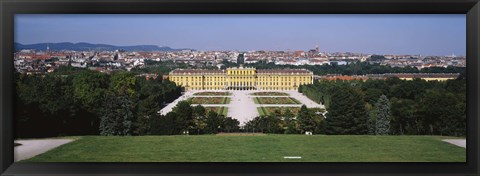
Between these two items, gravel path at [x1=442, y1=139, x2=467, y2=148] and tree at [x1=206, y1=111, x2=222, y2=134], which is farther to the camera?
tree at [x1=206, y1=111, x2=222, y2=134]

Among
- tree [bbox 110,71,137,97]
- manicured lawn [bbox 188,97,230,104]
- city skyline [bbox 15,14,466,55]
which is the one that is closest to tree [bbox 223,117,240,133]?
manicured lawn [bbox 188,97,230,104]

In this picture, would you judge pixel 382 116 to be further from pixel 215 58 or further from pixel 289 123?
pixel 215 58

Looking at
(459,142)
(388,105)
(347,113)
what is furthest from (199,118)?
(459,142)

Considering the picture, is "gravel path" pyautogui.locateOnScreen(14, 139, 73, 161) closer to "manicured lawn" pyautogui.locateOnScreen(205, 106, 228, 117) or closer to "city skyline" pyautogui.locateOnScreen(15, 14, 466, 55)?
"city skyline" pyautogui.locateOnScreen(15, 14, 466, 55)

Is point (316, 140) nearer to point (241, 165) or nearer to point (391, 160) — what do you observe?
point (391, 160)

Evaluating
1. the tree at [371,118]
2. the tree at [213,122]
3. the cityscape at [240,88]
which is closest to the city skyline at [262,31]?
the cityscape at [240,88]

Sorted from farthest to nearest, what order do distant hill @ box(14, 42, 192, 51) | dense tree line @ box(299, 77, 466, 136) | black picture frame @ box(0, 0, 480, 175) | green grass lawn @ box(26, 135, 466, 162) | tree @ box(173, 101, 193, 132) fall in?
1. tree @ box(173, 101, 193, 132)
2. dense tree line @ box(299, 77, 466, 136)
3. distant hill @ box(14, 42, 192, 51)
4. green grass lawn @ box(26, 135, 466, 162)
5. black picture frame @ box(0, 0, 480, 175)

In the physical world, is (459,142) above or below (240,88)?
below
